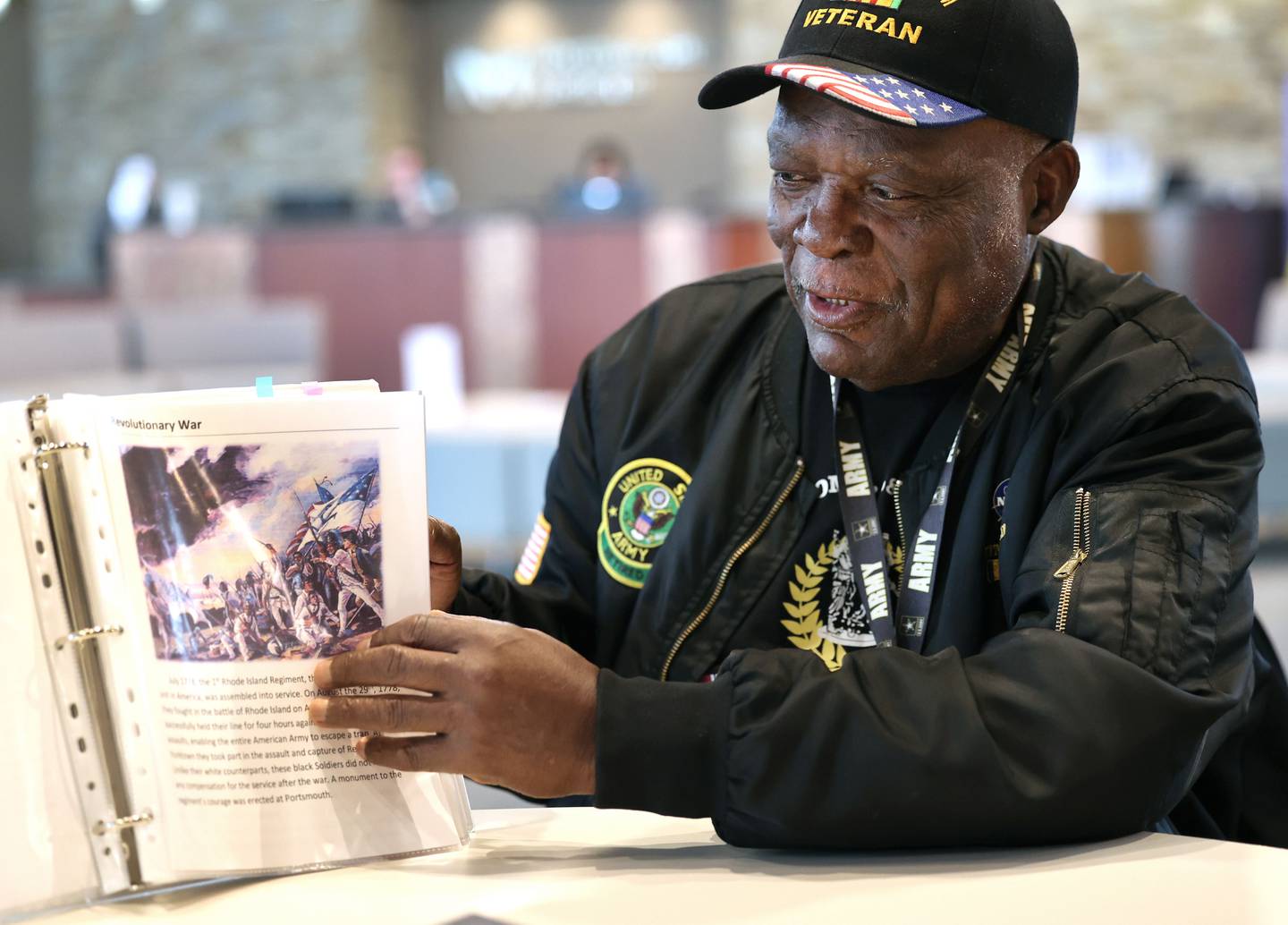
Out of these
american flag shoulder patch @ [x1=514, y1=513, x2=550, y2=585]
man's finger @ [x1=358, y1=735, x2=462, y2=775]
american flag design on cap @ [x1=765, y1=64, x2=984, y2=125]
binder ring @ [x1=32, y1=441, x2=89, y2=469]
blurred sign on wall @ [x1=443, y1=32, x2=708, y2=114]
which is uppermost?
blurred sign on wall @ [x1=443, y1=32, x2=708, y2=114]

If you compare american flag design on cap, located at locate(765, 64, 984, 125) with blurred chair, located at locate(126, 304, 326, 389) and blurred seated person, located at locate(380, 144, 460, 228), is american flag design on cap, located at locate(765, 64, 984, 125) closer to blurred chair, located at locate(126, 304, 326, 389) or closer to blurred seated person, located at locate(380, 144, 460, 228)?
blurred chair, located at locate(126, 304, 326, 389)

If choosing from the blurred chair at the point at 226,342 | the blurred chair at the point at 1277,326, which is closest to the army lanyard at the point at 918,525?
the blurred chair at the point at 1277,326

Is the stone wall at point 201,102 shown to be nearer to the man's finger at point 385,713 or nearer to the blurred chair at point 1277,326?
the blurred chair at point 1277,326

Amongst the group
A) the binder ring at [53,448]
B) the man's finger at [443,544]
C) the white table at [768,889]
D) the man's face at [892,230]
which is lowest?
the white table at [768,889]

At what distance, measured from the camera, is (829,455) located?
3.78ft

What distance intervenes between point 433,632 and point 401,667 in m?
0.03

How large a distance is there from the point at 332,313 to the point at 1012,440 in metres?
6.88

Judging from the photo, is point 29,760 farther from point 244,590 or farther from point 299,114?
point 299,114

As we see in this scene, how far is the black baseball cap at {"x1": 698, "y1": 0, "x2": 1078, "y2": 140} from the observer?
3.23 feet

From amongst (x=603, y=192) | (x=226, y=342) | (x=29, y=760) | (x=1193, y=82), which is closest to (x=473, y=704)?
(x=29, y=760)

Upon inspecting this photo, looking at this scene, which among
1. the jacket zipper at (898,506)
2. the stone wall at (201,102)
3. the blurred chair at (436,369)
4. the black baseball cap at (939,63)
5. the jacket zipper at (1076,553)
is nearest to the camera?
the jacket zipper at (1076,553)

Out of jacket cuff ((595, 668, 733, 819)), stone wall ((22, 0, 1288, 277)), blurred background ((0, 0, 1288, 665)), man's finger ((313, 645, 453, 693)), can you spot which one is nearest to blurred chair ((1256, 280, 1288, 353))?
blurred background ((0, 0, 1288, 665))

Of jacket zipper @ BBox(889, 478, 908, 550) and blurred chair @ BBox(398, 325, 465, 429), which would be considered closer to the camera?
jacket zipper @ BBox(889, 478, 908, 550)

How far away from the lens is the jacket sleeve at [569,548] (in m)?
1.24
